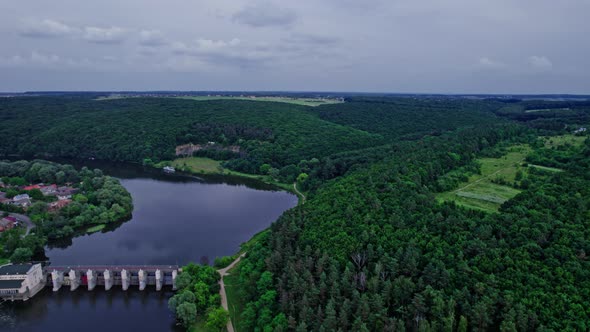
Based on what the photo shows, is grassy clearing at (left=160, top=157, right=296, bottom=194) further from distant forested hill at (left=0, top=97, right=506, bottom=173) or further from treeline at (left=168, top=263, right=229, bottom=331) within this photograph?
treeline at (left=168, top=263, right=229, bottom=331)

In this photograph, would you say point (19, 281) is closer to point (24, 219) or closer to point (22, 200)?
point (24, 219)

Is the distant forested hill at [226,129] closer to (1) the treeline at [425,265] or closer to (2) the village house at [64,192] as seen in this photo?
(2) the village house at [64,192]

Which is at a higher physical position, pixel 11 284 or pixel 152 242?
pixel 11 284

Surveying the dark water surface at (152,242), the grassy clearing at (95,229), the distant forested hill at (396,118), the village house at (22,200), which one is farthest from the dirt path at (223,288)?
the distant forested hill at (396,118)

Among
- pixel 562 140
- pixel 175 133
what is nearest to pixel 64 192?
pixel 175 133

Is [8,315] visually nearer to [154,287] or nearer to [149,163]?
[154,287]

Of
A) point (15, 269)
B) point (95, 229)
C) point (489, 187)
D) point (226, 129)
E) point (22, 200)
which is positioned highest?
point (226, 129)
